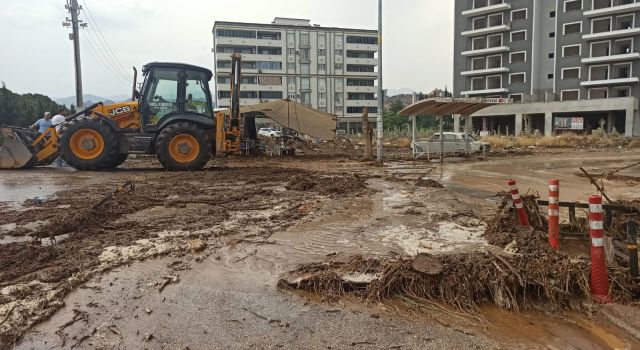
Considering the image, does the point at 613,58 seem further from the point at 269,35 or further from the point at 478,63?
the point at 269,35

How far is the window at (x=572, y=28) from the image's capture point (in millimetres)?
56000

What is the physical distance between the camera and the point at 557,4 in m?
57.2

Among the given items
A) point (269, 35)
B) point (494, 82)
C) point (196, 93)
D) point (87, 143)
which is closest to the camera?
point (87, 143)

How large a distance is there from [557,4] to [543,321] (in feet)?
207

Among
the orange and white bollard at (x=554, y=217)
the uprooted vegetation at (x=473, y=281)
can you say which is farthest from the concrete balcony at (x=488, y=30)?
the uprooted vegetation at (x=473, y=281)

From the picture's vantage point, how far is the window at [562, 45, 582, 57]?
5622 cm

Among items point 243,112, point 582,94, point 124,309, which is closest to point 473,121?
point 582,94

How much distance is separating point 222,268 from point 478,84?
65.8 m

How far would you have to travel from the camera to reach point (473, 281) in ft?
14.8

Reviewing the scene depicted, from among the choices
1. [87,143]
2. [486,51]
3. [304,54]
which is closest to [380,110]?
[87,143]

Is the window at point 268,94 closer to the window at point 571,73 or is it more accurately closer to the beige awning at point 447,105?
the window at point 571,73

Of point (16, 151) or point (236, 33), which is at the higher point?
point (236, 33)

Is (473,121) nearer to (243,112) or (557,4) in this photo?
(557,4)

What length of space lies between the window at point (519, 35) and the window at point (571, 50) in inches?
208
